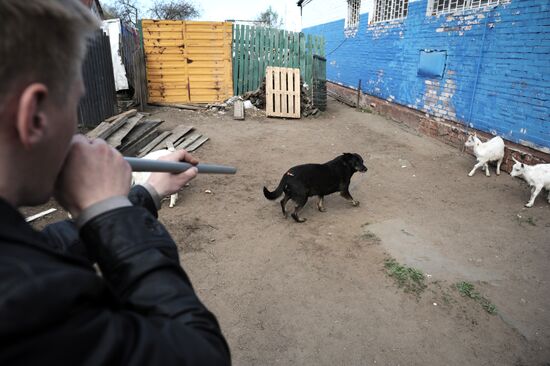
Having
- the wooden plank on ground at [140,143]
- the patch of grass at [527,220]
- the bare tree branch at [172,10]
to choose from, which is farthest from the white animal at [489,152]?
the bare tree branch at [172,10]

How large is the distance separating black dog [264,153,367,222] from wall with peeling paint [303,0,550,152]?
3711mm

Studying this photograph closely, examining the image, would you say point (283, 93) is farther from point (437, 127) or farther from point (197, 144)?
point (437, 127)

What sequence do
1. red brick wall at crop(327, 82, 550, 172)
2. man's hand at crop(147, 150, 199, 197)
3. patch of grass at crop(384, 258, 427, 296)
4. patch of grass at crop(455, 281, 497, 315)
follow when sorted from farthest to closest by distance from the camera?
red brick wall at crop(327, 82, 550, 172) → patch of grass at crop(384, 258, 427, 296) → patch of grass at crop(455, 281, 497, 315) → man's hand at crop(147, 150, 199, 197)

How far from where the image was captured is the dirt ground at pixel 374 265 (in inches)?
113

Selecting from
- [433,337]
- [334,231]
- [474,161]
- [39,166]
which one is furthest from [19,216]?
[474,161]

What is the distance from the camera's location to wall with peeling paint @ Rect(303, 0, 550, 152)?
251 inches

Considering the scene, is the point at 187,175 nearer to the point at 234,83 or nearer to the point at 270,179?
the point at 270,179

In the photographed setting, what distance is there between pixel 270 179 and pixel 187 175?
5.15 m

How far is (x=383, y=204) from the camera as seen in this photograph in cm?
552

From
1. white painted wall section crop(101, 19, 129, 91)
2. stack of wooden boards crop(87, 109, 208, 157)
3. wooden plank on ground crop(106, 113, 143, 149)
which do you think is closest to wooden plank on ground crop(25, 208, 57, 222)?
wooden plank on ground crop(106, 113, 143, 149)

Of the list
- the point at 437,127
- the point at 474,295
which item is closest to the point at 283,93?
the point at 437,127

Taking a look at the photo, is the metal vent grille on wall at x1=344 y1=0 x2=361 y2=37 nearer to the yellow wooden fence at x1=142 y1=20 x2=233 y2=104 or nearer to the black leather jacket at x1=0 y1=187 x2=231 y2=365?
the yellow wooden fence at x1=142 y1=20 x2=233 y2=104

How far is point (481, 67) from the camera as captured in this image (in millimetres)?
7664

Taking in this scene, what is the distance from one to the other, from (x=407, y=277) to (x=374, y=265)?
1.19 ft
